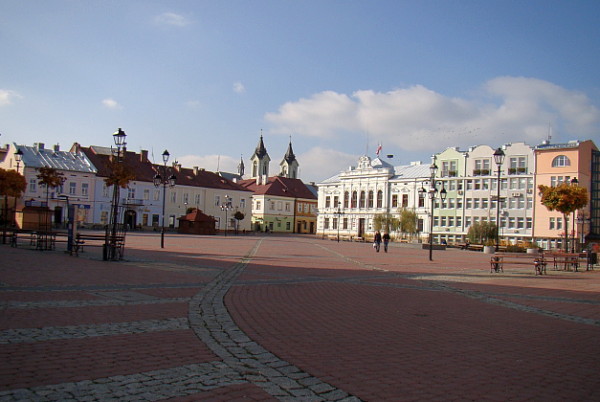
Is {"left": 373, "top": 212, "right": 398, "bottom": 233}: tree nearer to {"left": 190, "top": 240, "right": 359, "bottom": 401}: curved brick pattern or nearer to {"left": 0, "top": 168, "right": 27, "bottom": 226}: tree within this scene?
{"left": 0, "top": 168, "right": 27, "bottom": 226}: tree

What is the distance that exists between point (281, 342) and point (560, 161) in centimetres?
5973

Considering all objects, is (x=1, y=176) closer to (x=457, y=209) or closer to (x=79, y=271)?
(x=79, y=271)

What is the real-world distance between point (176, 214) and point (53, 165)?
18.7 metres

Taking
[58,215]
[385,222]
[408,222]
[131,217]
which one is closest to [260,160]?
[131,217]

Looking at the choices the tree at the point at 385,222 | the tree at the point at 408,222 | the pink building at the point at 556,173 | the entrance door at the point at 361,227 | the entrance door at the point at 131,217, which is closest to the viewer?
the pink building at the point at 556,173

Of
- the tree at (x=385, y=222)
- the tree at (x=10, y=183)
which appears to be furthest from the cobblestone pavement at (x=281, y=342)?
the tree at (x=385, y=222)

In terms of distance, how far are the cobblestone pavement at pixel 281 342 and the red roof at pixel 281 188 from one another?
78.7 meters

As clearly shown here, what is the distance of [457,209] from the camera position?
66.5 metres

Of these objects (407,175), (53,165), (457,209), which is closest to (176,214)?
(53,165)

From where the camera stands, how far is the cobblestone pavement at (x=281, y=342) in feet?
17.1

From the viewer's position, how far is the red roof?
92.6m

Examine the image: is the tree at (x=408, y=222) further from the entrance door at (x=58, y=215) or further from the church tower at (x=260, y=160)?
the church tower at (x=260, y=160)

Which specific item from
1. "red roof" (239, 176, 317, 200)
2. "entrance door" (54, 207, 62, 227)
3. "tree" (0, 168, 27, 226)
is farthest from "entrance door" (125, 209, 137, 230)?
"tree" (0, 168, 27, 226)

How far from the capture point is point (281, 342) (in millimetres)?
7121
